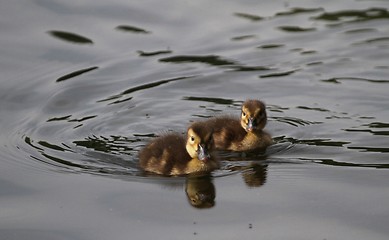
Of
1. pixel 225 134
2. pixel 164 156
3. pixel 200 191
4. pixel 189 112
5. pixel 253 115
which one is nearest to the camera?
pixel 200 191

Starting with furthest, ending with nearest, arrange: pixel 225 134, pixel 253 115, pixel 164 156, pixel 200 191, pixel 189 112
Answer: pixel 189 112
pixel 225 134
pixel 253 115
pixel 164 156
pixel 200 191

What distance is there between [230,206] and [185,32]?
486cm

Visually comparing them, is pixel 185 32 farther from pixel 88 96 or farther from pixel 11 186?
pixel 11 186

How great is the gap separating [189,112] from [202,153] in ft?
4.58

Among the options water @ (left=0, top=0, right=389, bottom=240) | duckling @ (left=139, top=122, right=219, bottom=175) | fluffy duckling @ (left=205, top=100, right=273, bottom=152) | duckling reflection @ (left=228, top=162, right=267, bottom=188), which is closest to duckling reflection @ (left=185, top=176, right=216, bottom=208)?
water @ (left=0, top=0, right=389, bottom=240)

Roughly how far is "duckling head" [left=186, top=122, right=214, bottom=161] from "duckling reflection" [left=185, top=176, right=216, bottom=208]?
18cm

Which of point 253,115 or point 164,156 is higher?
point 253,115

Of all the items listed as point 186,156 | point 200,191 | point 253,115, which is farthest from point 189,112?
point 200,191

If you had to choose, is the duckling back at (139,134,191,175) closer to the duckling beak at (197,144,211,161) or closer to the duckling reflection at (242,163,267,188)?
the duckling beak at (197,144,211,161)

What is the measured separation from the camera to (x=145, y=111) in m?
9.41

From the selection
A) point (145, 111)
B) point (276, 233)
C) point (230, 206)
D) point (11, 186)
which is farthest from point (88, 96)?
point (276, 233)

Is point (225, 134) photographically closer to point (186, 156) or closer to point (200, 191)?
point (186, 156)

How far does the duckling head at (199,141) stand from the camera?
798cm

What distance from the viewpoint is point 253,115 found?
341 inches
